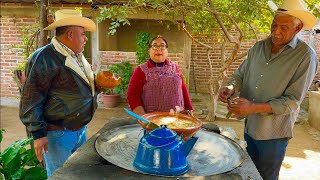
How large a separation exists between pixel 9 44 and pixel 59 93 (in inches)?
239

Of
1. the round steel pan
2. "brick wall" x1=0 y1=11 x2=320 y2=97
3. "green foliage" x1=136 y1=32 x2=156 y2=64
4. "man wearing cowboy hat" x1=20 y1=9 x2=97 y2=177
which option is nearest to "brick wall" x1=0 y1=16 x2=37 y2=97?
"brick wall" x1=0 y1=11 x2=320 y2=97

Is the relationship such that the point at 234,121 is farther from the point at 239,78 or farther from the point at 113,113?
the point at 239,78

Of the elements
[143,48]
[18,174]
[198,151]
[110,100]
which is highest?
[143,48]

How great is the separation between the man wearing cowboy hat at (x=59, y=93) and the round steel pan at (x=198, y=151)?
1.24 feet

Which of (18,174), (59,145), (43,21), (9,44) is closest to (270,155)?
(59,145)

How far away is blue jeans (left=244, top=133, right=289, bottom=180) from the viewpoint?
2719mm

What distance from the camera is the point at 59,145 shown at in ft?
8.79

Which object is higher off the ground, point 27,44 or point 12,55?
point 27,44

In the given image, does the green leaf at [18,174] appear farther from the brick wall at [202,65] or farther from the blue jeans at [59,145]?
the brick wall at [202,65]

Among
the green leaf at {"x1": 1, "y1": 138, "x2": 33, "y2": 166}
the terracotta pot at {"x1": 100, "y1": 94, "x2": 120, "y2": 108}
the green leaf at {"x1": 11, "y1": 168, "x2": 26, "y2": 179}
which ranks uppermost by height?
the green leaf at {"x1": 1, "y1": 138, "x2": 33, "y2": 166}

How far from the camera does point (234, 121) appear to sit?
7027mm

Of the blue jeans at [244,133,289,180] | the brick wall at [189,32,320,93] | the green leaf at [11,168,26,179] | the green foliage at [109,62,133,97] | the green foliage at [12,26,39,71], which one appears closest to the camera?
the blue jeans at [244,133,289,180]

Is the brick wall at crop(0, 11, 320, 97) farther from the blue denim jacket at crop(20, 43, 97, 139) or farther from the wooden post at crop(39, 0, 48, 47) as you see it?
the blue denim jacket at crop(20, 43, 97, 139)

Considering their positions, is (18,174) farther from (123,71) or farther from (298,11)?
(123,71)
